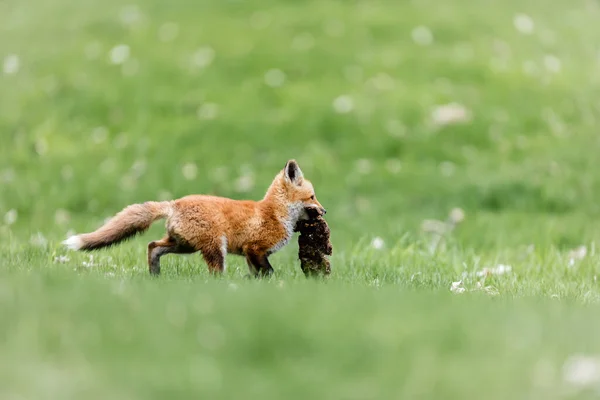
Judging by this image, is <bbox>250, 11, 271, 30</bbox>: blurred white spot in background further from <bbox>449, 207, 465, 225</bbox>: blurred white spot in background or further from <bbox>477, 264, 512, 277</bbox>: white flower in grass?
<bbox>477, 264, 512, 277</bbox>: white flower in grass

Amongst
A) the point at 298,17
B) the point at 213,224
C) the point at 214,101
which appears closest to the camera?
the point at 213,224

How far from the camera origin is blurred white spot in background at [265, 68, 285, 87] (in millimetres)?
15148

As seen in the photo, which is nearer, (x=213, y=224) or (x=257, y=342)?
(x=257, y=342)

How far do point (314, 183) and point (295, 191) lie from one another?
531 centimetres

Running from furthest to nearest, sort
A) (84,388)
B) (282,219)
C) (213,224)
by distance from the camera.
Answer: (282,219) < (213,224) < (84,388)

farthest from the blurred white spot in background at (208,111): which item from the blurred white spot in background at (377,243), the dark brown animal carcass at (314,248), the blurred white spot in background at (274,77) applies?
the dark brown animal carcass at (314,248)

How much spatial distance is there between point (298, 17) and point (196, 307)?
41.6ft

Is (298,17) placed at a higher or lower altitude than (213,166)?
higher

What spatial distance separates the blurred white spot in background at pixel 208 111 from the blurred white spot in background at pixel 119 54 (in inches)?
93.9

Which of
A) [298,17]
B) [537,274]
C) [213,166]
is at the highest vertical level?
[298,17]

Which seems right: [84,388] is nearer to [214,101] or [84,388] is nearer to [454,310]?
[454,310]

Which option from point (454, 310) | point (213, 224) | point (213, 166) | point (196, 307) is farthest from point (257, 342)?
point (213, 166)

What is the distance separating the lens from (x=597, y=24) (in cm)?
1862

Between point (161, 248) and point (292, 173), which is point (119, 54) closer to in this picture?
point (292, 173)
